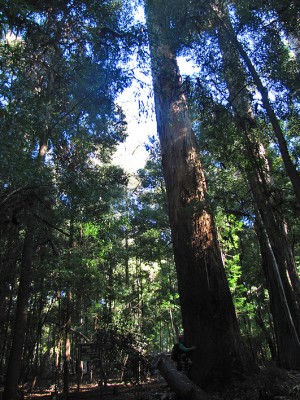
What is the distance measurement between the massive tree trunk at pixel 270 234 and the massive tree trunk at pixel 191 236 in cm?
111

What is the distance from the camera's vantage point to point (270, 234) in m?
7.46

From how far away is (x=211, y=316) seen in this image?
5500 mm

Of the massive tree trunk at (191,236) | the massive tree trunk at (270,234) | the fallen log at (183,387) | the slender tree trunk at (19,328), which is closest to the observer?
the fallen log at (183,387)

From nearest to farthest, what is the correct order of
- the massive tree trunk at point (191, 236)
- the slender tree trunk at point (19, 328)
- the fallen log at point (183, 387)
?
the fallen log at point (183, 387) < the massive tree trunk at point (191, 236) < the slender tree trunk at point (19, 328)

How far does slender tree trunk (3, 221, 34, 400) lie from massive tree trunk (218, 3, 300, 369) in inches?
243

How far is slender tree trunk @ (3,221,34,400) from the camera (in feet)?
29.9

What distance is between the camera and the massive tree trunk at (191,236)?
5344 millimetres

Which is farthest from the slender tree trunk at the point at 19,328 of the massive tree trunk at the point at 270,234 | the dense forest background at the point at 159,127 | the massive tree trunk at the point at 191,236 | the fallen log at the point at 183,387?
the massive tree trunk at the point at 270,234

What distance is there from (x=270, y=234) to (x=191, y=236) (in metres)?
2.41

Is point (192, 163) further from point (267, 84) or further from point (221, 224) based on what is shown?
point (221, 224)

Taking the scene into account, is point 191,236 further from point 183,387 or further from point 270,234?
point 183,387

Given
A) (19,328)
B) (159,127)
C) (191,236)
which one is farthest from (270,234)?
(19,328)

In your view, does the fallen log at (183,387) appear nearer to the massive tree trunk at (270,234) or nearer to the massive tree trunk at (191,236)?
the massive tree trunk at (191,236)

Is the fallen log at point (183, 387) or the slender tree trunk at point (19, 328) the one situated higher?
the slender tree trunk at point (19, 328)
